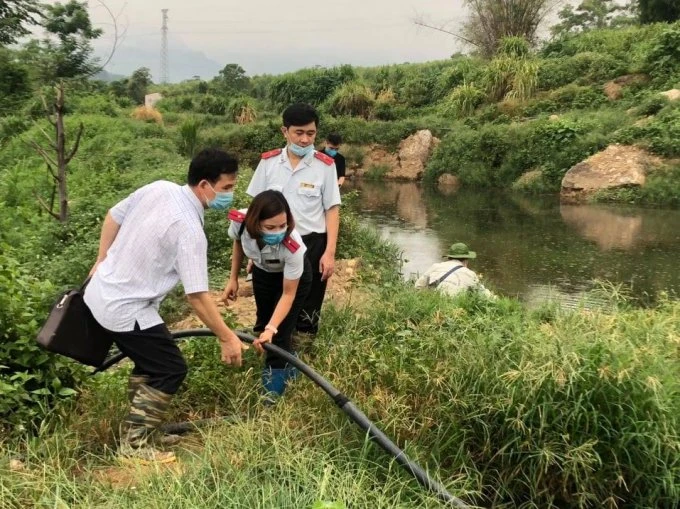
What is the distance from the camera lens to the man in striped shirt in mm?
2580

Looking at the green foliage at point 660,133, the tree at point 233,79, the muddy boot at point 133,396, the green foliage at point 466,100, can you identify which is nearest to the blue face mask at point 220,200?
the muddy boot at point 133,396

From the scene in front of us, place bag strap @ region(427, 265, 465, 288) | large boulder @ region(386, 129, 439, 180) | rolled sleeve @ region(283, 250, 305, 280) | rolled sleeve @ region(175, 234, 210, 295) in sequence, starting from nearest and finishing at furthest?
rolled sleeve @ region(175, 234, 210, 295)
rolled sleeve @ region(283, 250, 305, 280)
bag strap @ region(427, 265, 465, 288)
large boulder @ region(386, 129, 439, 180)

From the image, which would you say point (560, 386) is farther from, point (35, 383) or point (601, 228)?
point (601, 228)

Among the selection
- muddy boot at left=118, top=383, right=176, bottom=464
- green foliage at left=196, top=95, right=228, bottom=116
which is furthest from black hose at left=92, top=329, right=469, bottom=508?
green foliage at left=196, top=95, right=228, bottom=116

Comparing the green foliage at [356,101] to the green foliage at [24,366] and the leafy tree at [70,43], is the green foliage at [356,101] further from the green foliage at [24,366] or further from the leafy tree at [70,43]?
the green foliage at [24,366]

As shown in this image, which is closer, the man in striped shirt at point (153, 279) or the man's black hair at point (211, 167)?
the man in striped shirt at point (153, 279)

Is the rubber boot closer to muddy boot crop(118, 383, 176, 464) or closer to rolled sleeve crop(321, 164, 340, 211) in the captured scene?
muddy boot crop(118, 383, 176, 464)

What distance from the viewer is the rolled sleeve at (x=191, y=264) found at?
2.55 meters

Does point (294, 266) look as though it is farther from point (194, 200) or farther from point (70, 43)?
point (70, 43)

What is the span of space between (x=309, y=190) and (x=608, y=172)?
11785 millimetres

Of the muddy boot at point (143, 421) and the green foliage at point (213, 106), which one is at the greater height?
the green foliage at point (213, 106)

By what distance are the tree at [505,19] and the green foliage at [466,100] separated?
14.5 feet

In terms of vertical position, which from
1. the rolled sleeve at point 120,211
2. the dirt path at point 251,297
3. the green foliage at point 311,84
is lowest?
the dirt path at point 251,297

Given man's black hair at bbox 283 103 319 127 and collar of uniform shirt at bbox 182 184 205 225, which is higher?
man's black hair at bbox 283 103 319 127
